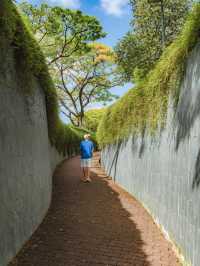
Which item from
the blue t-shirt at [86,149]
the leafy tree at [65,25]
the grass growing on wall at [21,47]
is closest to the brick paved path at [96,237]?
the blue t-shirt at [86,149]

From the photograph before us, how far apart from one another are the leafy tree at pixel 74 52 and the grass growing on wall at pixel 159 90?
8.26m

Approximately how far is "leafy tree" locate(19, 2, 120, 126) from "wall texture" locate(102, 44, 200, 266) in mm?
11333

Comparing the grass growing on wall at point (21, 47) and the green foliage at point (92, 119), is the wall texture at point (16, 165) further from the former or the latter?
the green foliage at point (92, 119)

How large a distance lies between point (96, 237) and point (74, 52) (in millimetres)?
15066

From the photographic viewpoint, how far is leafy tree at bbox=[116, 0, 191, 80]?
1592cm

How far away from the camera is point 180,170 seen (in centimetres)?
478

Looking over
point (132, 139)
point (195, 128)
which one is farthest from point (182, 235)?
point (132, 139)

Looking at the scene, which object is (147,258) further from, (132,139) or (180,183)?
(132,139)

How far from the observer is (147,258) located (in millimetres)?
4918

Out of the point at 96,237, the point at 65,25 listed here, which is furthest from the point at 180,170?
the point at 65,25

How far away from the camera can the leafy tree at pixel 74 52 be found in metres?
17.2

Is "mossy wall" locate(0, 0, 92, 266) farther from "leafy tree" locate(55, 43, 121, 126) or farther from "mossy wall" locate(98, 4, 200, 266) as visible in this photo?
"leafy tree" locate(55, 43, 121, 126)

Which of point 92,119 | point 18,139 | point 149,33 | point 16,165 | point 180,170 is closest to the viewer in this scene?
point 180,170

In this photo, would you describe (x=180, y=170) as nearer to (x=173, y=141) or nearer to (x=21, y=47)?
(x=173, y=141)
